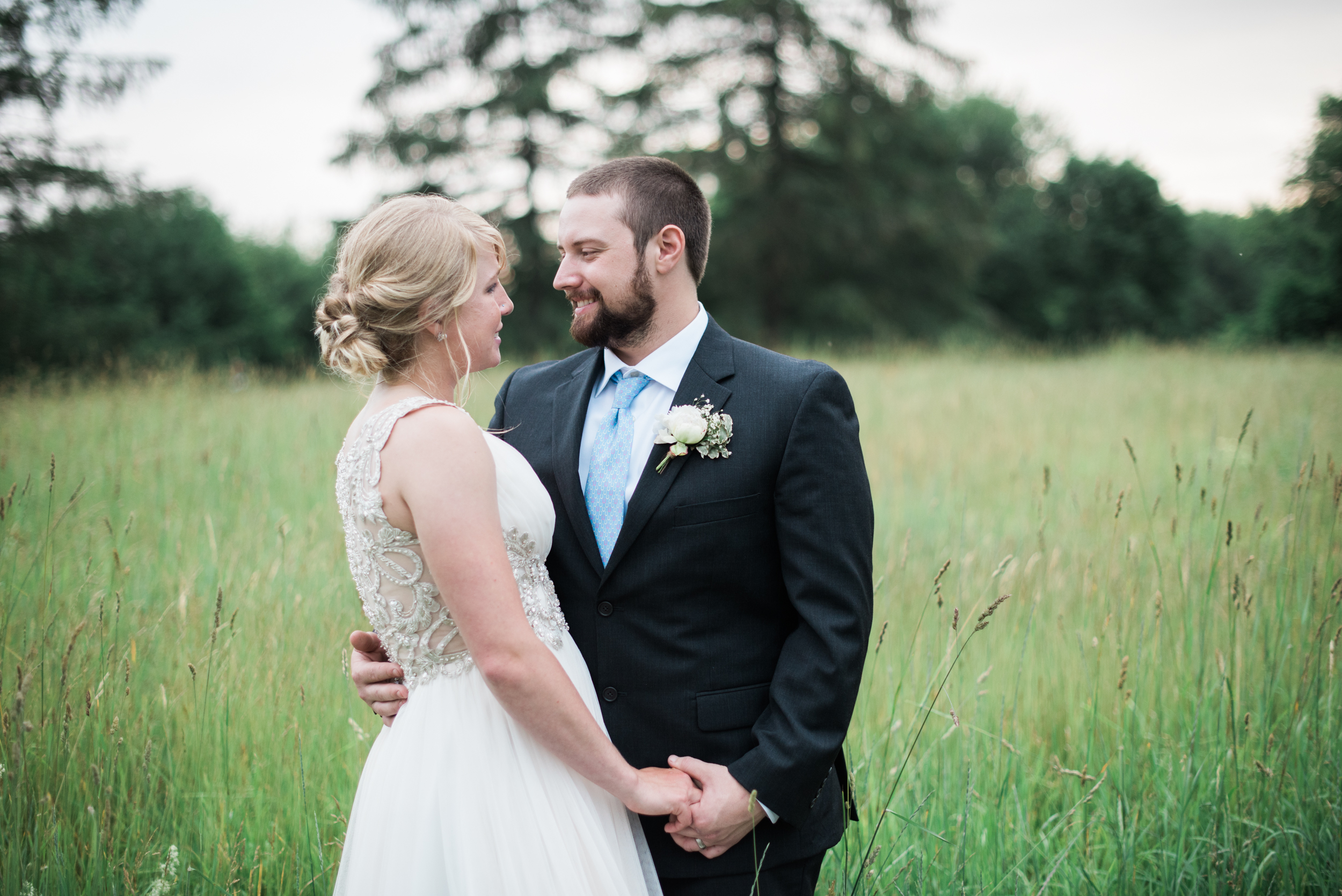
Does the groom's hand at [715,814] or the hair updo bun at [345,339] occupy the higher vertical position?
the hair updo bun at [345,339]

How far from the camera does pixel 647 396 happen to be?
241cm

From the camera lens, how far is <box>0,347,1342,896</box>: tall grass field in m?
2.72

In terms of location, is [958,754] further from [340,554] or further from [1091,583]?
[340,554]

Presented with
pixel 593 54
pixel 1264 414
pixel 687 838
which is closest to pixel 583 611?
pixel 687 838

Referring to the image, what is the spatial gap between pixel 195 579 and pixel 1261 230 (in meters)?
32.2

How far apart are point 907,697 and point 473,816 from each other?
2.40m

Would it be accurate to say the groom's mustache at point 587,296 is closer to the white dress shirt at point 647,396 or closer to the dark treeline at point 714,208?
the white dress shirt at point 647,396

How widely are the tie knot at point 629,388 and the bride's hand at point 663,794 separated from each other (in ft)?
3.30

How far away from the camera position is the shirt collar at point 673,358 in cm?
239

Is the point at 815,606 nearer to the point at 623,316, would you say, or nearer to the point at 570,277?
the point at 623,316

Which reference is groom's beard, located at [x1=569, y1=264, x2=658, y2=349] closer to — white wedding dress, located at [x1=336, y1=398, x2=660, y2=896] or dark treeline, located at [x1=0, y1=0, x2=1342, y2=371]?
white wedding dress, located at [x1=336, y1=398, x2=660, y2=896]

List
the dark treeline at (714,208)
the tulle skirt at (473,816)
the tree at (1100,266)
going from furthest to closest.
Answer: the tree at (1100,266), the dark treeline at (714,208), the tulle skirt at (473,816)

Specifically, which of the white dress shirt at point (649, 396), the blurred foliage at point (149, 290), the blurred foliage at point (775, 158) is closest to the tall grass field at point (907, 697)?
the white dress shirt at point (649, 396)

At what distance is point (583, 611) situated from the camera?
2.24 meters
